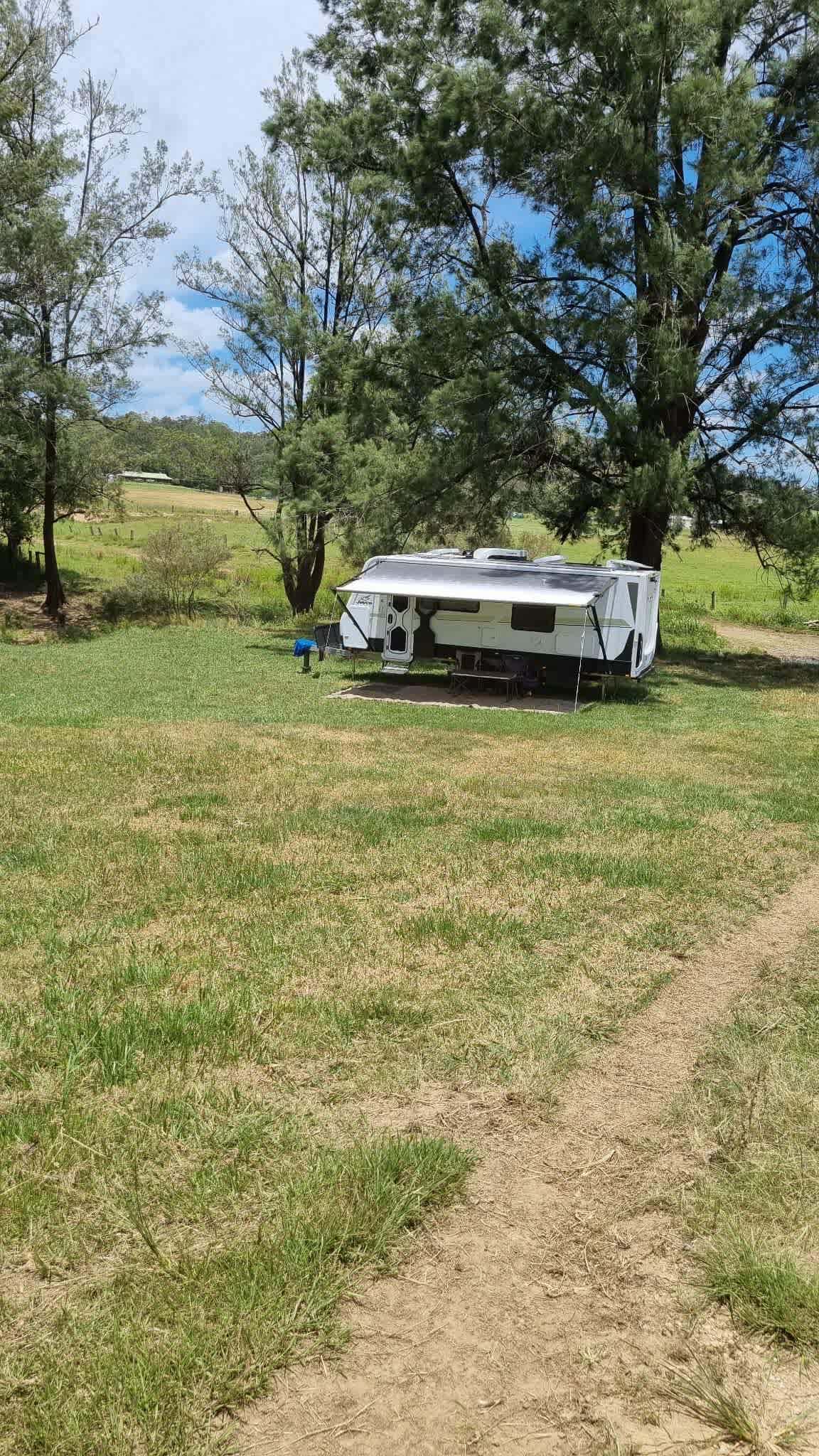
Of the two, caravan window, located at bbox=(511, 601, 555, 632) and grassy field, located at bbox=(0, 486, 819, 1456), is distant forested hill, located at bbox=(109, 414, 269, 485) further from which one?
grassy field, located at bbox=(0, 486, 819, 1456)

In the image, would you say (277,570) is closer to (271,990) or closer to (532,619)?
(532,619)

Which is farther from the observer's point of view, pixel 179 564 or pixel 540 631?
pixel 179 564

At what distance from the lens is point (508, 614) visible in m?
17.1

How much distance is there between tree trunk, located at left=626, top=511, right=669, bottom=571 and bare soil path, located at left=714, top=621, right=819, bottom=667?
4.74 meters

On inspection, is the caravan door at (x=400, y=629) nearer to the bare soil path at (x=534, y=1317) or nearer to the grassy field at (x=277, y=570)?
the grassy field at (x=277, y=570)

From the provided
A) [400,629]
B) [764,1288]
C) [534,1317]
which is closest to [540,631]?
[400,629]

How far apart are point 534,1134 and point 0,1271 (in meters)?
1.96

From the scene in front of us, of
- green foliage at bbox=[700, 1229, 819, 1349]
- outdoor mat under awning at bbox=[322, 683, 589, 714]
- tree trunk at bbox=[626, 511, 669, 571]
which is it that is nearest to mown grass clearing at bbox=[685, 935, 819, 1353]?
green foliage at bbox=[700, 1229, 819, 1349]

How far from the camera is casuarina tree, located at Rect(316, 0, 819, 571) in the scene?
1853cm

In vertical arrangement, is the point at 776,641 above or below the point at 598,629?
below

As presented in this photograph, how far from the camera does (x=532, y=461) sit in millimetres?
21469

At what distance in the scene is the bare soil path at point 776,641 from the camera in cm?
2605

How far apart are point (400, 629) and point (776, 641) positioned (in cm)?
1621

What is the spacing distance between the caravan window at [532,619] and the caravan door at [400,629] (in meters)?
1.86
